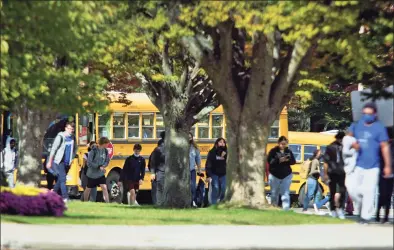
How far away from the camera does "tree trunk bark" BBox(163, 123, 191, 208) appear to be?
92.6ft

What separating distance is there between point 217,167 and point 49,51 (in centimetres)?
1083

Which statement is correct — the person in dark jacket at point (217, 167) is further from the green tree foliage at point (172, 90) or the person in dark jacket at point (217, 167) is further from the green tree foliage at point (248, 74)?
the green tree foliage at point (248, 74)

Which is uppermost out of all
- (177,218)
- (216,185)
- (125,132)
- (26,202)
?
(125,132)

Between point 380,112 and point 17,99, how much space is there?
6.38 meters

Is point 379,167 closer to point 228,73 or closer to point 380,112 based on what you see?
point 380,112

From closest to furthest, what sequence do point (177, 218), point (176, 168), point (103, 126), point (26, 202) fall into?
point (26, 202) < point (177, 218) < point (176, 168) < point (103, 126)

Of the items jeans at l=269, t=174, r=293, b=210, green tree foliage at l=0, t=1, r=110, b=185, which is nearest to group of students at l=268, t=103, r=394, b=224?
jeans at l=269, t=174, r=293, b=210

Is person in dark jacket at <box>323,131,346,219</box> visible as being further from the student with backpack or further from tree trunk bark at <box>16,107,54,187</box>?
tree trunk bark at <box>16,107,54,187</box>

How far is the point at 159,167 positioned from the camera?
30.1 metres

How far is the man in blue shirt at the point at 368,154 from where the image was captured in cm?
1850

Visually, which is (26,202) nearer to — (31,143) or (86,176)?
(31,143)

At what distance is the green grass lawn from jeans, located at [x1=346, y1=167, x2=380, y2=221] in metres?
1.23

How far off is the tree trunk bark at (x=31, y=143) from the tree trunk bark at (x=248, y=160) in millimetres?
6276

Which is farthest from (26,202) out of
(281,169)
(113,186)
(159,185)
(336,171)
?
(113,186)
